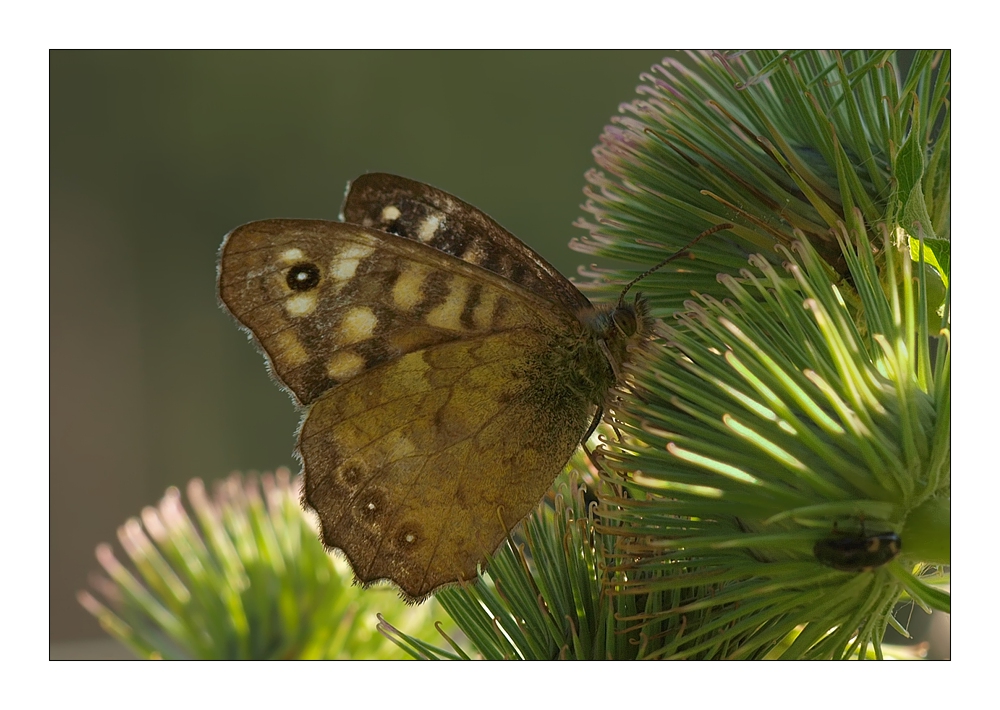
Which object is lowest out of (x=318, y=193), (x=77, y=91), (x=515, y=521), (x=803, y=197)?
(x=515, y=521)

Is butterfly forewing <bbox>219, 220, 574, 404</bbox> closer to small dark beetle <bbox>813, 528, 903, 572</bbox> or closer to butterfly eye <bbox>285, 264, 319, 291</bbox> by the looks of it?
butterfly eye <bbox>285, 264, 319, 291</bbox>

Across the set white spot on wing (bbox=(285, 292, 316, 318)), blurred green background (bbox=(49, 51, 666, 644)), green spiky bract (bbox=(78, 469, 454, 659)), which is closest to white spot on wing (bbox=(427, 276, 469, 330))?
white spot on wing (bbox=(285, 292, 316, 318))

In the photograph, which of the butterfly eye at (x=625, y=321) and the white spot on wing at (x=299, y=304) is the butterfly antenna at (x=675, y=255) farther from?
the white spot on wing at (x=299, y=304)

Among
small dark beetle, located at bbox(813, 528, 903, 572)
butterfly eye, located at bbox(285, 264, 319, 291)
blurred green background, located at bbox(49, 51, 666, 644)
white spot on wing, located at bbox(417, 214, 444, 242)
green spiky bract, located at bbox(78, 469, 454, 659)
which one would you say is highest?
blurred green background, located at bbox(49, 51, 666, 644)

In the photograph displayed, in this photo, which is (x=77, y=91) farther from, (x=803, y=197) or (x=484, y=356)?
(x=803, y=197)

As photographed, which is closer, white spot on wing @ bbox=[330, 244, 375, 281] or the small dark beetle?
the small dark beetle

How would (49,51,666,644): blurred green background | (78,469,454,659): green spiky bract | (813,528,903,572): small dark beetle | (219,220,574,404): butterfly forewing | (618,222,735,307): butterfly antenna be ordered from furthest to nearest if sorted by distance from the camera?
(49,51,666,644): blurred green background → (78,469,454,659): green spiky bract → (219,220,574,404): butterfly forewing → (618,222,735,307): butterfly antenna → (813,528,903,572): small dark beetle

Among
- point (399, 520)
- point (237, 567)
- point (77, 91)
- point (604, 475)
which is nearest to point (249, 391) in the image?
point (77, 91)

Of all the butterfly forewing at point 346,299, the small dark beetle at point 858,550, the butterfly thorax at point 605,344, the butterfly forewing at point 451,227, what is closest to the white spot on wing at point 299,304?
the butterfly forewing at point 346,299
